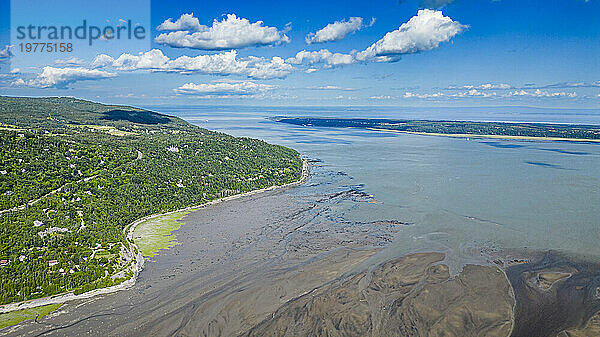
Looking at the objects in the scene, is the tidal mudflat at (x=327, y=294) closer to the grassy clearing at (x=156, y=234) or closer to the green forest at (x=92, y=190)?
the grassy clearing at (x=156, y=234)

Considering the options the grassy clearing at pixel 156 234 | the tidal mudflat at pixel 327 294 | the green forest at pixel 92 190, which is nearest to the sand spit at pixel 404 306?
the tidal mudflat at pixel 327 294

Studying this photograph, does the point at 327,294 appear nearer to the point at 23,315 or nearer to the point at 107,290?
the point at 107,290

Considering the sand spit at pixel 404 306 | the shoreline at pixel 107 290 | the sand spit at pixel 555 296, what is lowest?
the shoreline at pixel 107 290

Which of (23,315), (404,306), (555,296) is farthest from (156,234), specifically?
(555,296)

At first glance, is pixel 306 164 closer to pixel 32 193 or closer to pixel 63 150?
pixel 63 150

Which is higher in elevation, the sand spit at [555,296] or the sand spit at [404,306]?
the sand spit at [555,296]

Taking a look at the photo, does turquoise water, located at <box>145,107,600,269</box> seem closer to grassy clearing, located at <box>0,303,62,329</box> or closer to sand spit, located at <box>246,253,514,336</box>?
sand spit, located at <box>246,253,514,336</box>
